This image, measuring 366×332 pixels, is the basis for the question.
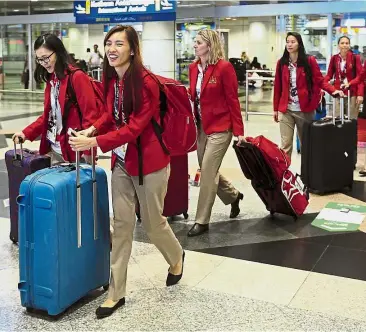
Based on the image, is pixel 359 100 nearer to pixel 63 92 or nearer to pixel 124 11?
pixel 63 92

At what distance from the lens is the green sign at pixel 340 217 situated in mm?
5215

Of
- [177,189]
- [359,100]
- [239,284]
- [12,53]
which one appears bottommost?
[239,284]

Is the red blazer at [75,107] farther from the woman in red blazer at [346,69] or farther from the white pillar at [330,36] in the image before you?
the white pillar at [330,36]

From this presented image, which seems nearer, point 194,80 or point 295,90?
point 194,80

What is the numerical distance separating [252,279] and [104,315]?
1.09 metres

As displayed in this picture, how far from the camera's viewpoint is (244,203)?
6.07 meters

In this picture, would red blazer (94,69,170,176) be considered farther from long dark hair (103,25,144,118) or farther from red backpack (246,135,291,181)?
red backpack (246,135,291,181)

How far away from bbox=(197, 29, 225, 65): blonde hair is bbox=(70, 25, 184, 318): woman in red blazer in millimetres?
1533

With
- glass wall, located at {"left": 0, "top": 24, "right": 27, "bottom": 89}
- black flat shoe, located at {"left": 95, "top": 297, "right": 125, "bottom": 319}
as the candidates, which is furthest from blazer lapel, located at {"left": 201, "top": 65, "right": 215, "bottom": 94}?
glass wall, located at {"left": 0, "top": 24, "right": 27, "bottom": 89}

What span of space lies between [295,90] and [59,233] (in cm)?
387

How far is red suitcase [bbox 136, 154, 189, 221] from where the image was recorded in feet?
16.8

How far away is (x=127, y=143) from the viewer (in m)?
3.30

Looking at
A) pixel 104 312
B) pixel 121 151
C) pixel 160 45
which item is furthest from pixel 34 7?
pixel 104 312

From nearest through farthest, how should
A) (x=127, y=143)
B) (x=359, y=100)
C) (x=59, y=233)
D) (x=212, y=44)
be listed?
(x=59, y=233) → (x=127, y=143) → (x=212, y=44) → (x=359, y=100)
